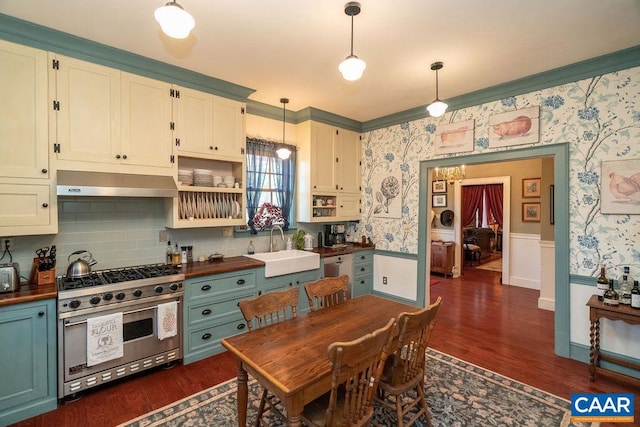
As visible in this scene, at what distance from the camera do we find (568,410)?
7.31 feet

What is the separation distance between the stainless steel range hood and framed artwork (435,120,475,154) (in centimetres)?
331

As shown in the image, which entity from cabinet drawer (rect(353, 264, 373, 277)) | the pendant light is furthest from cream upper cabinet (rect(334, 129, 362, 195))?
cabinet drawer (rect(353, 264, 373, 277))

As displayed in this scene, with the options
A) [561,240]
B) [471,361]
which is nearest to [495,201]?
[561,240]

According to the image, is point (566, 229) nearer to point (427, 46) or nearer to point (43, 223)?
point (427, 46)

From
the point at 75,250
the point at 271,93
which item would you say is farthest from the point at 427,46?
the point at 75,250

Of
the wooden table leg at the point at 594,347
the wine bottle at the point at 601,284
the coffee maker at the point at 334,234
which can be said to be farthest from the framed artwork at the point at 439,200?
the wooden table leg at the point at 594,347

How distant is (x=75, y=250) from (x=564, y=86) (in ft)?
16.6

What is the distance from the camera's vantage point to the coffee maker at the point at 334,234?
15.6ft

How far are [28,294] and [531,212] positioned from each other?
24.7 feet

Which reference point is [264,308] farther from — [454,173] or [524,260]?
[524,260]

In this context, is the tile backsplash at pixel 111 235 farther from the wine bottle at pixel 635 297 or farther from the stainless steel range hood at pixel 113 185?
the wine bottle at pixel 635 297

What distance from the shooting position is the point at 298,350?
5.47ft

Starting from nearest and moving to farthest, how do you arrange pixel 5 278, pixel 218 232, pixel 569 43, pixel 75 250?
pixel 5 278 < pixel 569 43 < pixel 75 250 < pixel 218 232

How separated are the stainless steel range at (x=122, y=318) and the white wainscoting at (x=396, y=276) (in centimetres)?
303
